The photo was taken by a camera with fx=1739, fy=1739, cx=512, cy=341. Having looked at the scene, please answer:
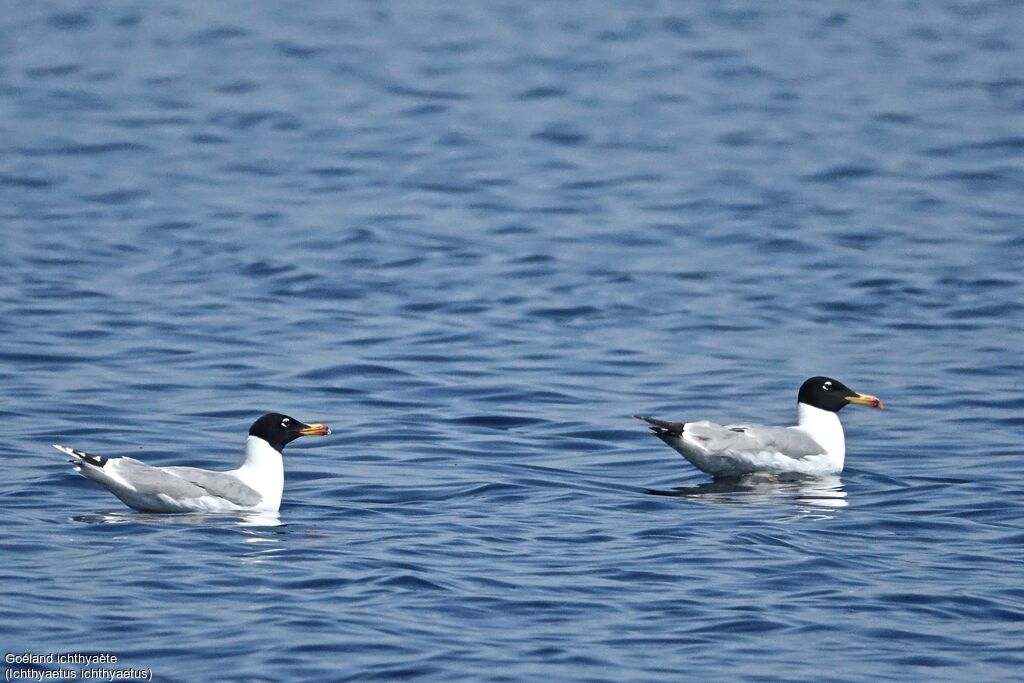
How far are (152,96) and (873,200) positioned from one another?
1517 centimetres

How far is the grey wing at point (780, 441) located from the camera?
46.8 ft

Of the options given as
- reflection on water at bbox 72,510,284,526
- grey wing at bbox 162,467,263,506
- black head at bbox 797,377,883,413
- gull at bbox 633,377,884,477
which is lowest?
reflection on water at bbox 72,510,284,526

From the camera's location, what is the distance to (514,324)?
2064cm

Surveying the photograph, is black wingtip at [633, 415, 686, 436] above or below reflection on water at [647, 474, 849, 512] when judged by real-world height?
above

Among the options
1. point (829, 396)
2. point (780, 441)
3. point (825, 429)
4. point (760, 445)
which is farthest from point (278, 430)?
point (829, 396)

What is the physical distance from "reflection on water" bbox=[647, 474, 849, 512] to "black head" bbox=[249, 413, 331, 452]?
2.76 meters

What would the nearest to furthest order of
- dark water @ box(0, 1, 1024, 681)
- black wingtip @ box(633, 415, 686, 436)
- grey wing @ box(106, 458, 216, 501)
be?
dark water @ box(0, 1, 1024, 681)
grey wing @ box(106, 458, 216, 501)
black wingtip @ box(633, 415, 686, 436)

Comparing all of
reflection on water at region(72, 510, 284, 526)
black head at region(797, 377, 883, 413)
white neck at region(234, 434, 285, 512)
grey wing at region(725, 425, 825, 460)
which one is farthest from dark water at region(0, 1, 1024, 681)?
black head at region(797, 377, 883, 413)

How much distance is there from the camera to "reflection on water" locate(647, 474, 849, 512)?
531 inches

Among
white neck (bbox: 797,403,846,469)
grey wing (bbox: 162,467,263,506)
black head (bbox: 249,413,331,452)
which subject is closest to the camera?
grey wing (bbox: 162,467,263,506)

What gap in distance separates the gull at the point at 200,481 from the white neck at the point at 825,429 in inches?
Answer: 180

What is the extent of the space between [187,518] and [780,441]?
4988 millimetres

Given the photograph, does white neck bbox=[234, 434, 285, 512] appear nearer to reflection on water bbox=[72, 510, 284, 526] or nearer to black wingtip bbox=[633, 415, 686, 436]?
reflection on water bbox=[72, 510, 284, 526]

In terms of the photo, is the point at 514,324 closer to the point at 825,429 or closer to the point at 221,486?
the point at 825,429
